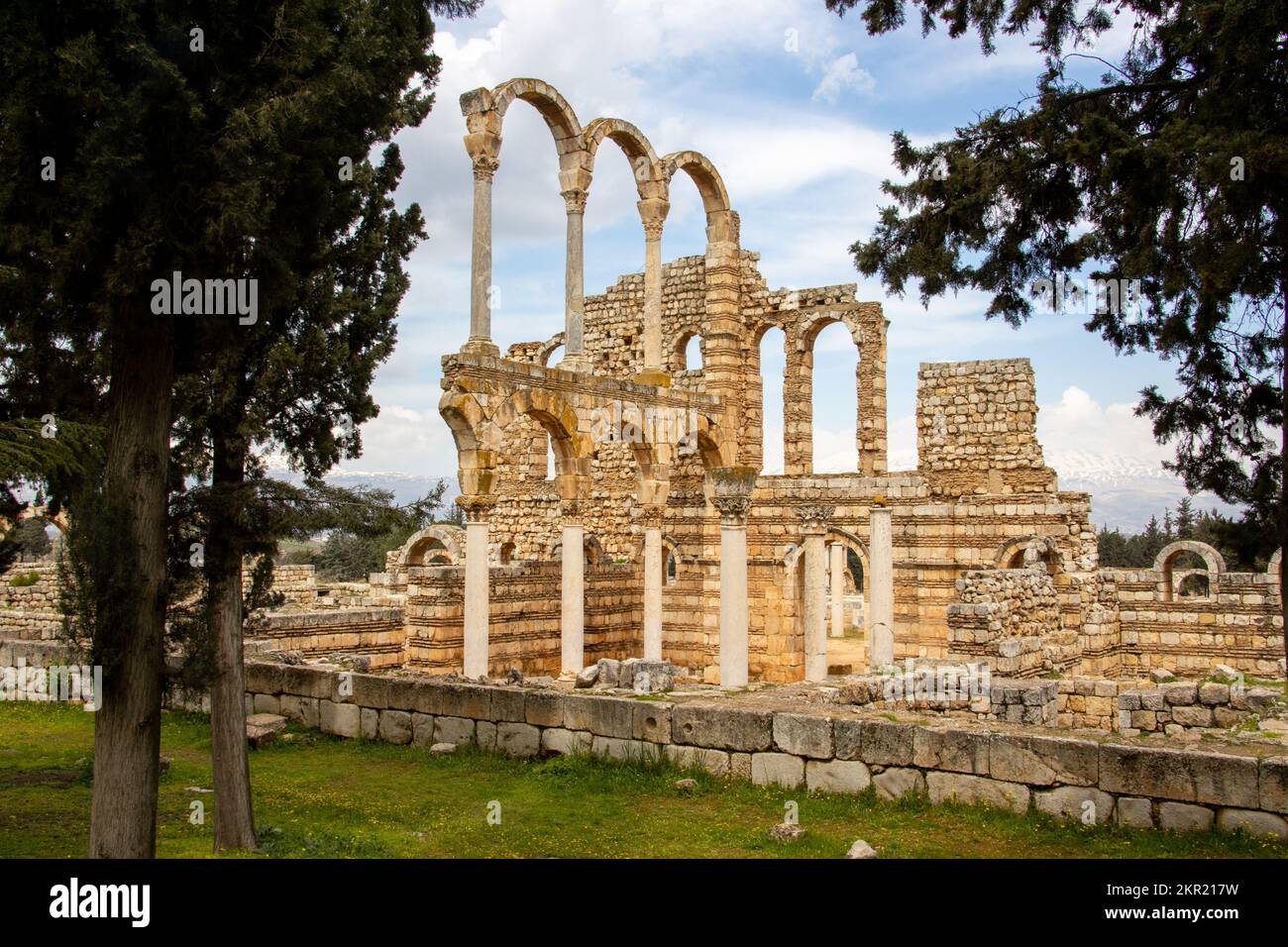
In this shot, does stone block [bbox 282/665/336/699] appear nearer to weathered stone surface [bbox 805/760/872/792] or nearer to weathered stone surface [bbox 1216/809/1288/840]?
weathered stone surface [bbox 805/760/872/792]

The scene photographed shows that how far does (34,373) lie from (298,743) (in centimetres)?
633

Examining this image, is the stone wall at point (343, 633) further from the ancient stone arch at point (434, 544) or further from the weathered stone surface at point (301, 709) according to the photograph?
the ancient stone arch at point (434, 544)

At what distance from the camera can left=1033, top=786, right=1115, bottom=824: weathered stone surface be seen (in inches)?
349

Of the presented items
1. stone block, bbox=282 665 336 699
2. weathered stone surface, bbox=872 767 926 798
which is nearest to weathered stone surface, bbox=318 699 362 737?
stone block, bbox=282 665 336 699

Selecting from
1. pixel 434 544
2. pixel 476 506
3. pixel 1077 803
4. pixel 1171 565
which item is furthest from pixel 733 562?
pixel 1171 565

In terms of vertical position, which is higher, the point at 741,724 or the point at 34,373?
the point at 34,373

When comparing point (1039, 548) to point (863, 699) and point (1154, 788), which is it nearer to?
point (863, 699)

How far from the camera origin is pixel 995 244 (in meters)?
8.43

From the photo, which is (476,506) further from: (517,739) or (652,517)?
(517,739)

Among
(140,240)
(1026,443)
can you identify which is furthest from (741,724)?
(1026,443)

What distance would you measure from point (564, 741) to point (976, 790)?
14.3 ft

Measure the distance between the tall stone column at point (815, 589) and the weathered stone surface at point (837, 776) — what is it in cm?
1105

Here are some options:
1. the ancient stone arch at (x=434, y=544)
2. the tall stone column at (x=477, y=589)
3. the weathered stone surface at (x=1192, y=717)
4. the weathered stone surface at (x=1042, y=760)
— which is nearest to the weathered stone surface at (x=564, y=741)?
the weathered stone surface at (x=1042, y=760)

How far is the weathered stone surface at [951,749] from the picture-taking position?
9484 millimetres
